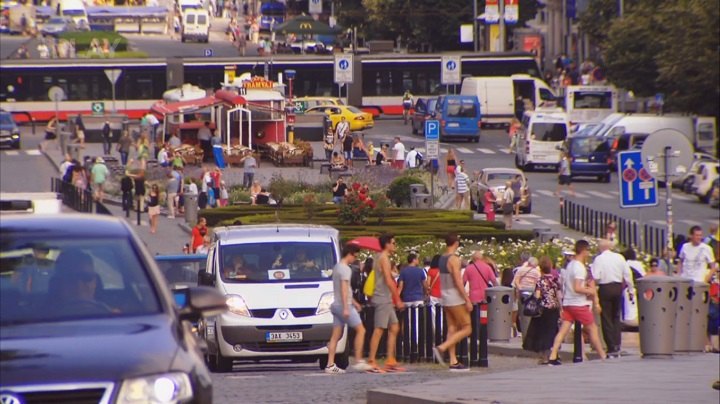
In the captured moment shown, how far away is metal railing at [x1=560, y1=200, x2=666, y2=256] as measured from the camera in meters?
41.0

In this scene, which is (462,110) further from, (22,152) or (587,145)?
(22,152)

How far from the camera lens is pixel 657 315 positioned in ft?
60.7

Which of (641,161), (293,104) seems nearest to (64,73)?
(293,104)

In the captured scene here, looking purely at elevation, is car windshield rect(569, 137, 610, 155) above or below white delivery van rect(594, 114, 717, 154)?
below

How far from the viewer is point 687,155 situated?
24250 mm

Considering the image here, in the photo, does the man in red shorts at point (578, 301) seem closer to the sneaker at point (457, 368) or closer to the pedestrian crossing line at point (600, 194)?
the sneaker at point (457, 368)

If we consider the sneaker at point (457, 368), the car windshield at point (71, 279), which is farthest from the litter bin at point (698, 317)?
the car windshield at point (71, 279)

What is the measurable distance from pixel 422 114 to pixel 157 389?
224 ft

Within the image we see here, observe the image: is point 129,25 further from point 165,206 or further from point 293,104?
point 165,206

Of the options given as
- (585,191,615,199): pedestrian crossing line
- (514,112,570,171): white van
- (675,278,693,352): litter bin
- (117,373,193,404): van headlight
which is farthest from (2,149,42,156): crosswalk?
(117,373,193,404): van headlight

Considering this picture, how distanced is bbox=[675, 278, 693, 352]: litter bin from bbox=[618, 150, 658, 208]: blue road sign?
7005mm

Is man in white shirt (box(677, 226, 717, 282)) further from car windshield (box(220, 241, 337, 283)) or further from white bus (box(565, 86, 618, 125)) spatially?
white bus (box(565, 86, 618, 125))

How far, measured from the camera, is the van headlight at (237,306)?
1884 cm

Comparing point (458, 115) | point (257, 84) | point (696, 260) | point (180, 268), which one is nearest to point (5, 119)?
point (257, 84)
